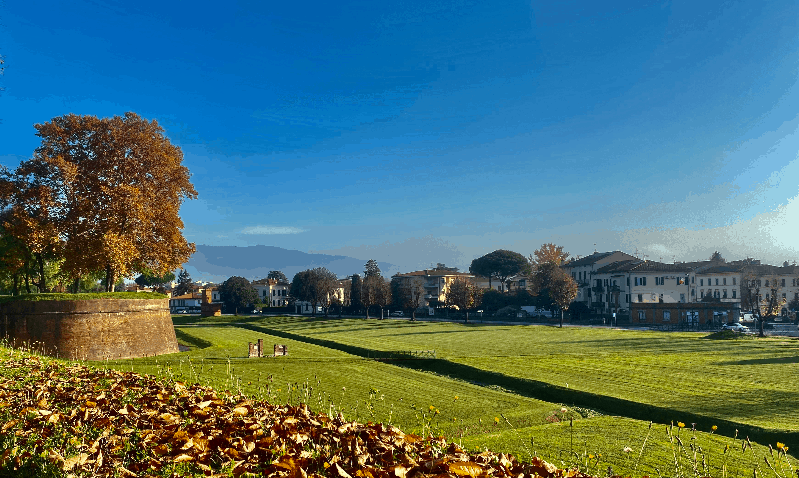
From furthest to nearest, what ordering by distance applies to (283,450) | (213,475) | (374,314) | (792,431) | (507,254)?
1. (507,254)
2. (374,314)
3. (792,431)
4. (283,450)
5. (213,475)

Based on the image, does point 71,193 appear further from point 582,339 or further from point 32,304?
point 582,339

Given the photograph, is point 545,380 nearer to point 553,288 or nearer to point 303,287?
point 553,288

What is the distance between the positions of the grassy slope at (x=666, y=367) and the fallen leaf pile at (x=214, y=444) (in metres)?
16.7

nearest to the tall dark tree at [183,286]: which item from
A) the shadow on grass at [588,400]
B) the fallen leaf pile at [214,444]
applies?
the shadow on grass at [588,400]

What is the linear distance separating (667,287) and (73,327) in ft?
295

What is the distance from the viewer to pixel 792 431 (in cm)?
1719

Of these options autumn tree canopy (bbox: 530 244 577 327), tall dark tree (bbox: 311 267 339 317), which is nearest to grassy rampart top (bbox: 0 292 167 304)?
autumn tree canopy (bbox: 530 244 577 327)

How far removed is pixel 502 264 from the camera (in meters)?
123

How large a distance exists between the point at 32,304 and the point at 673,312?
80.9 metres

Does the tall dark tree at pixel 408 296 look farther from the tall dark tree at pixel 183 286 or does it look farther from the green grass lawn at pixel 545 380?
the tall dark tree at pixel 183 286

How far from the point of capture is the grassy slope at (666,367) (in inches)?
845

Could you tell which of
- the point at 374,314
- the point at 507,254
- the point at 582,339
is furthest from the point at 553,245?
the point at 582,339

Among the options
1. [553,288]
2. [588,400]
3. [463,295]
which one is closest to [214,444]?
[588,400]

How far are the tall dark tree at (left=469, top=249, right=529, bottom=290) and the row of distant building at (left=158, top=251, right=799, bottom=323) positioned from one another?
13.7 feet
